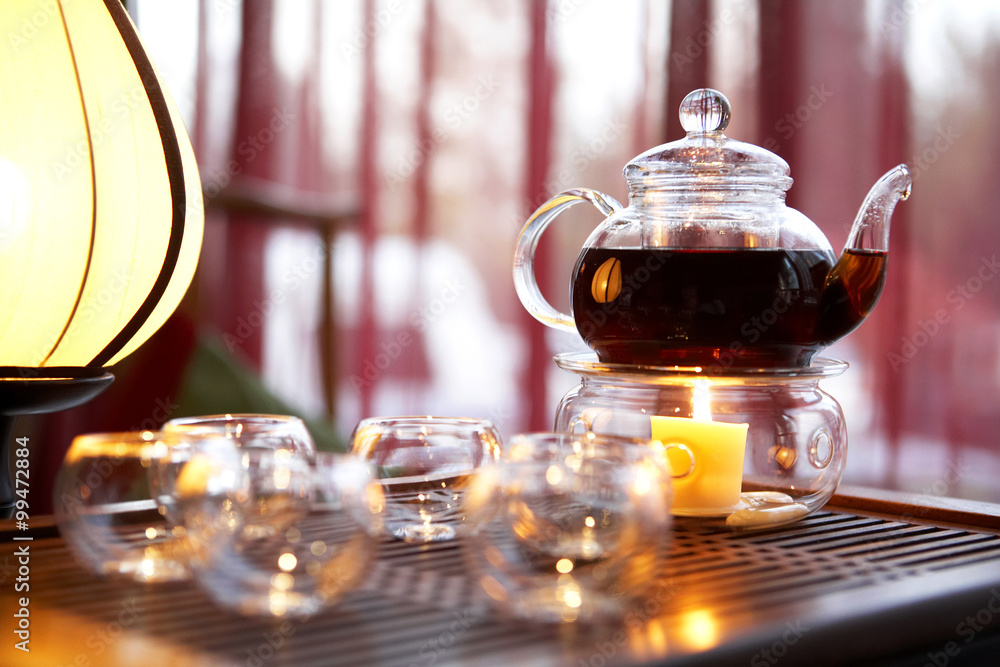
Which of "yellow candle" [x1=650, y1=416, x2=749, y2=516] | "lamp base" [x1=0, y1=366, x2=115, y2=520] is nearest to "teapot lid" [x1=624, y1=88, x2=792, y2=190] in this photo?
"yellow candle" [x1=650, y1=416, x2=749, y2=516]

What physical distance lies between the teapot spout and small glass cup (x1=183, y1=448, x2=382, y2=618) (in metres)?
0.43

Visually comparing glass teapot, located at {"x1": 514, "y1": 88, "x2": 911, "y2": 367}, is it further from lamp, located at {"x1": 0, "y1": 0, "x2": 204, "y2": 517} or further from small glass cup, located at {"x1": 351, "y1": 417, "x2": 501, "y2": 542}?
lamp, located at {"x1": 0, "y1": 0, "x2": 204, "y2": 517}

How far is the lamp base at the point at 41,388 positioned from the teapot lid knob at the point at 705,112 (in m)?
0.46

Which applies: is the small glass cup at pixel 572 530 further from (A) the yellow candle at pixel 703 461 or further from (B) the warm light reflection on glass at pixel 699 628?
(A) the yellow candle at pixel 703 461

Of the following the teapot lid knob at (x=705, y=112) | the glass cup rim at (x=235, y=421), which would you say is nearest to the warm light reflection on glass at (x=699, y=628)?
the glass cup rim at (x=235, y=421)

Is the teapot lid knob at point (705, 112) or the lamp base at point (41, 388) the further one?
the teapot lid knob at point (705, 112)

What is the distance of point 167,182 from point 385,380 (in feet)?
4.51

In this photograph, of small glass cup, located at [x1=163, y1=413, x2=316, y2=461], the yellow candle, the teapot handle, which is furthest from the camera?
the teapot handle

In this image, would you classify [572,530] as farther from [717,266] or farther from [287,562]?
[717,266]

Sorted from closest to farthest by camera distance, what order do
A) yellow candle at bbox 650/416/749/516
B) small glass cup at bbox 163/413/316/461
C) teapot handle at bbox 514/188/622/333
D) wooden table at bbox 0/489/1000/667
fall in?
1. wooden table at bbox 0/489/1000/667
2. small glass cup at bbox 163/413/316/461
3. yellow candle at bbox 650/416/749/516
4. teapot handle at bbox 514/188/622/333

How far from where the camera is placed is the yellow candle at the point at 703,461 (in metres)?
0.68

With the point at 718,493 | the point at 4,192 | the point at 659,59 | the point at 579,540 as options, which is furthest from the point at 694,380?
the point at 659,59

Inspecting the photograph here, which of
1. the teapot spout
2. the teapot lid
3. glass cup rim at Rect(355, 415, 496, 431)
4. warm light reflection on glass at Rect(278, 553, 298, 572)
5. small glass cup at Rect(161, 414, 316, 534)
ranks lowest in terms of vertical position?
warm light reflection on glass at Rect(278, 553, 298, 572)

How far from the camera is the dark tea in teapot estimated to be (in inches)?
26.8
